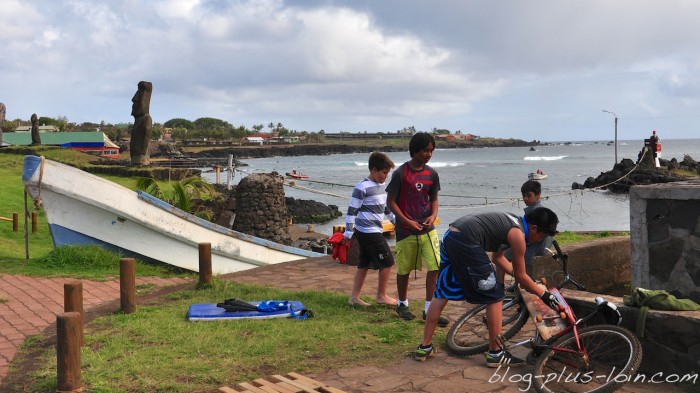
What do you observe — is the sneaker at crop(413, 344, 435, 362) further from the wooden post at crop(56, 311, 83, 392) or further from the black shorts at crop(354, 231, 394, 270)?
the wooden post at crop(56, 311, 83, 392)

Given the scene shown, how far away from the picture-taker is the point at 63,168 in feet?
31.8

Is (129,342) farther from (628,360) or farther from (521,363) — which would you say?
(628,360)

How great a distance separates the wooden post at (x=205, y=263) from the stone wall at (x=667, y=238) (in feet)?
14.8

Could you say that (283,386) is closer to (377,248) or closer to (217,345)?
(217,345)

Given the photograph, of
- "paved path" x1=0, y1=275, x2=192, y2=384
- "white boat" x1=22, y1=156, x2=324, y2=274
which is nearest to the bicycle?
"paved path" x1=0, y1=275, x2=192, y2=384

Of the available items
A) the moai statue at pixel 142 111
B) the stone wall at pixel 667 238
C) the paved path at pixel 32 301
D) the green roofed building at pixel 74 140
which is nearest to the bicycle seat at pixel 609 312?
the stone wall at pixel 667 238

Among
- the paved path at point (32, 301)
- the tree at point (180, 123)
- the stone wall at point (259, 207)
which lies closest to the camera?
the paved path at point (32, 301)

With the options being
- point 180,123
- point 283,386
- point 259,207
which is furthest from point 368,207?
point 180,123

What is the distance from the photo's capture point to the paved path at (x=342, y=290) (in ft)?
14.7

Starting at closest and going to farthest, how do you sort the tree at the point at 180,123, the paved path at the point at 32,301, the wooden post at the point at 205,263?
the paved path at the point at 32,301, the wooden post at the point at 205,263, the tree at the point at 180,123

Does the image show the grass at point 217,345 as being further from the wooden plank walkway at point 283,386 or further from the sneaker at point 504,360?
the sneaker at point 504,360

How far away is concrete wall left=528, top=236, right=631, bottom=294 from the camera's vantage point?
23.4 ft

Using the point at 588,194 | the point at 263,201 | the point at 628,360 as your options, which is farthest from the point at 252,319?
the point at 588,194

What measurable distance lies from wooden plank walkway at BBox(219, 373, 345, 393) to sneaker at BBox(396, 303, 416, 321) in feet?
6.21
